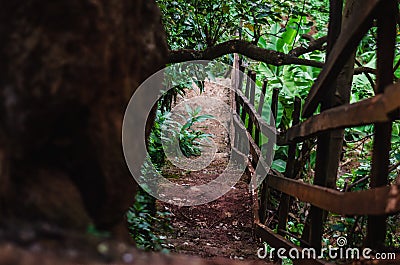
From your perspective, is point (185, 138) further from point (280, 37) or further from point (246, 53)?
point (246, 53)

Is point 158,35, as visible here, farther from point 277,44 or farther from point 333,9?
point 277,44

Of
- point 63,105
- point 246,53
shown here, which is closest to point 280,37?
point 246,53

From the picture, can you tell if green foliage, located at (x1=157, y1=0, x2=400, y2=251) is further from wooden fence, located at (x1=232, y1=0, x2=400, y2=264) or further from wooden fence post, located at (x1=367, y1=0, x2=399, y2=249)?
wooden fence post, located at (x1=367, y1=0, x2=399, y2=249)

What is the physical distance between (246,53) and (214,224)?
2.00 meters

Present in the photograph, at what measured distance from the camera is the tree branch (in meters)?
3.87

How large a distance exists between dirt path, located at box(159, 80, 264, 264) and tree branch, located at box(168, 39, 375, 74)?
1.68m

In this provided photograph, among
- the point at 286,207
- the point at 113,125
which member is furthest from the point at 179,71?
the point at 113,125

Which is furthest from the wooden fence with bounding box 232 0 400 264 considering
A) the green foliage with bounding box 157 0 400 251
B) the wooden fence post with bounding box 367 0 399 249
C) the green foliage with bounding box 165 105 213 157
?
the green foliage with bounding box 165 105 213 157

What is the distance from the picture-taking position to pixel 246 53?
420cm

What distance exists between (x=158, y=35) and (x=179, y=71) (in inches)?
147

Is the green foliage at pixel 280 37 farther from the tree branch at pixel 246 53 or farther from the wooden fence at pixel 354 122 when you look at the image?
the wooden fence at pixel 354 122

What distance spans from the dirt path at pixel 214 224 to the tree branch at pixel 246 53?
1676 millimetres

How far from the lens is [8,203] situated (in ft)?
3.70

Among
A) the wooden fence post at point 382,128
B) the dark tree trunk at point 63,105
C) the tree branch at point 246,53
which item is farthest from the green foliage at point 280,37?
the dark tree trunk at point 63,105
